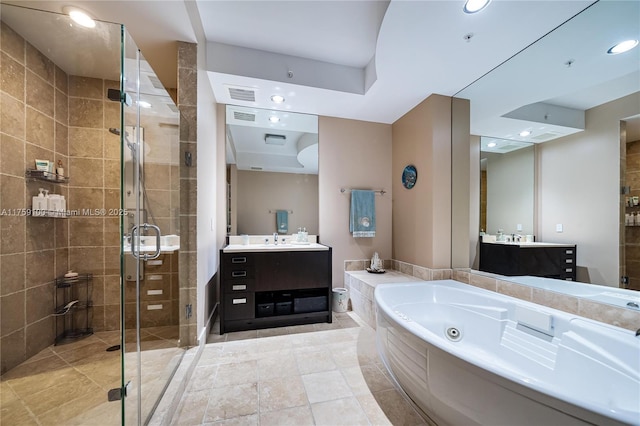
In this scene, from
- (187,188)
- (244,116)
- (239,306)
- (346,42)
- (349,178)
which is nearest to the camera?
(187,188)

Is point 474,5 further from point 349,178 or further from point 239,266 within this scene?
point 239,266

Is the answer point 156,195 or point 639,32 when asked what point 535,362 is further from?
point 156,195

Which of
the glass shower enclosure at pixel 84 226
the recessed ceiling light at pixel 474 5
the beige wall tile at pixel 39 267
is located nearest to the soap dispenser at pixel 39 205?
the glass shower enclosure at pixel 84 226

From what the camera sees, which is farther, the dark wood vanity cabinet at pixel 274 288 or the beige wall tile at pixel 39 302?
the dark wood vanity cabinet at pixel 274 288

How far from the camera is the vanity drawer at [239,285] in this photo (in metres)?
2.32

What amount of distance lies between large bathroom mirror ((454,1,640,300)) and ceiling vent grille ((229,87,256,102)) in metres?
2.32

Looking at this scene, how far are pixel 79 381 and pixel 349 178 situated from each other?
3031 millimetres

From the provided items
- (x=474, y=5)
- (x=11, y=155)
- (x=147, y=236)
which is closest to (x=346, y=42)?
(x=474, y=5)

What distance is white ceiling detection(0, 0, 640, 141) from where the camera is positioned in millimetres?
1543

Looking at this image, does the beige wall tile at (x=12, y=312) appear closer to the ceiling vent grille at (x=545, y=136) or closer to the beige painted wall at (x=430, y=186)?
the beige painted wall at (x=430, y=186)

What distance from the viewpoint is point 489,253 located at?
2.42 meters

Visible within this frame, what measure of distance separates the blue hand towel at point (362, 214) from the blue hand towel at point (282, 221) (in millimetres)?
875

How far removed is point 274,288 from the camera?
8.09ft

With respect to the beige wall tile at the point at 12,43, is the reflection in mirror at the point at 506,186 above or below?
below
